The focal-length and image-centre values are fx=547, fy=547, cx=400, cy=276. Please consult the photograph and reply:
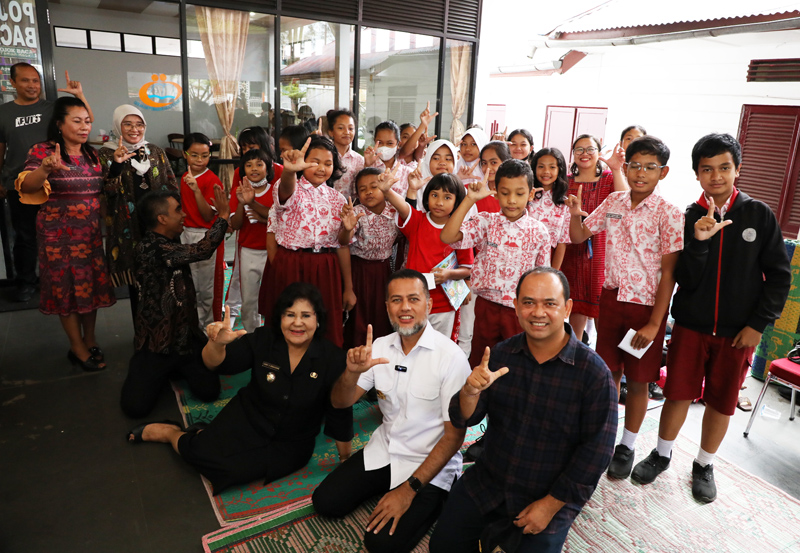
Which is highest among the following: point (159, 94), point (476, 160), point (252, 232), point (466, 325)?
point (159, 94)

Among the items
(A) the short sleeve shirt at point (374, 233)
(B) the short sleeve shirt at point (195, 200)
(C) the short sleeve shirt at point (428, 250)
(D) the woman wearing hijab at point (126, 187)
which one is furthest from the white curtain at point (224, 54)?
(C) the short sleeve shirt at point (428, 250)

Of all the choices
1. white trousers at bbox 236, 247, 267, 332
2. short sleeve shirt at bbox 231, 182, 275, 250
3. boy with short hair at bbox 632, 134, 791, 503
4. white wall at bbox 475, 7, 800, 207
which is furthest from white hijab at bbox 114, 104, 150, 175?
white wall at bbox 475, 7, 800, 207

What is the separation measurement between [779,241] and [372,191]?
2053 millimetres

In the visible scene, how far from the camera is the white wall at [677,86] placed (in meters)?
6.71

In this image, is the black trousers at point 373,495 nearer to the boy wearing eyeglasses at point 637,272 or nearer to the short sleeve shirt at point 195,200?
the boy wearing eyeglasses at point 637,272

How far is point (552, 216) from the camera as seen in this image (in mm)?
3369

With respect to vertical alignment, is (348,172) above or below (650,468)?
above

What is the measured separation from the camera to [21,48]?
4719 millimetres

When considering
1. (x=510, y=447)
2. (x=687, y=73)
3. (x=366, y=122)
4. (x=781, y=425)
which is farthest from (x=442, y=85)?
Answer: (x=510, y=447)

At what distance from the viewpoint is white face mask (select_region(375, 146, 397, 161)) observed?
4.29 metres

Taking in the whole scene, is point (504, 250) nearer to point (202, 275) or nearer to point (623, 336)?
point (623, 336)

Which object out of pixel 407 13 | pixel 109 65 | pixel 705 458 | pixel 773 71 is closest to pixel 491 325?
pixel 705 458

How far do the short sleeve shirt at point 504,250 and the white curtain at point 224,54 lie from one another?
13.6 ft

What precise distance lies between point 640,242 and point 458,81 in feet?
16.9
